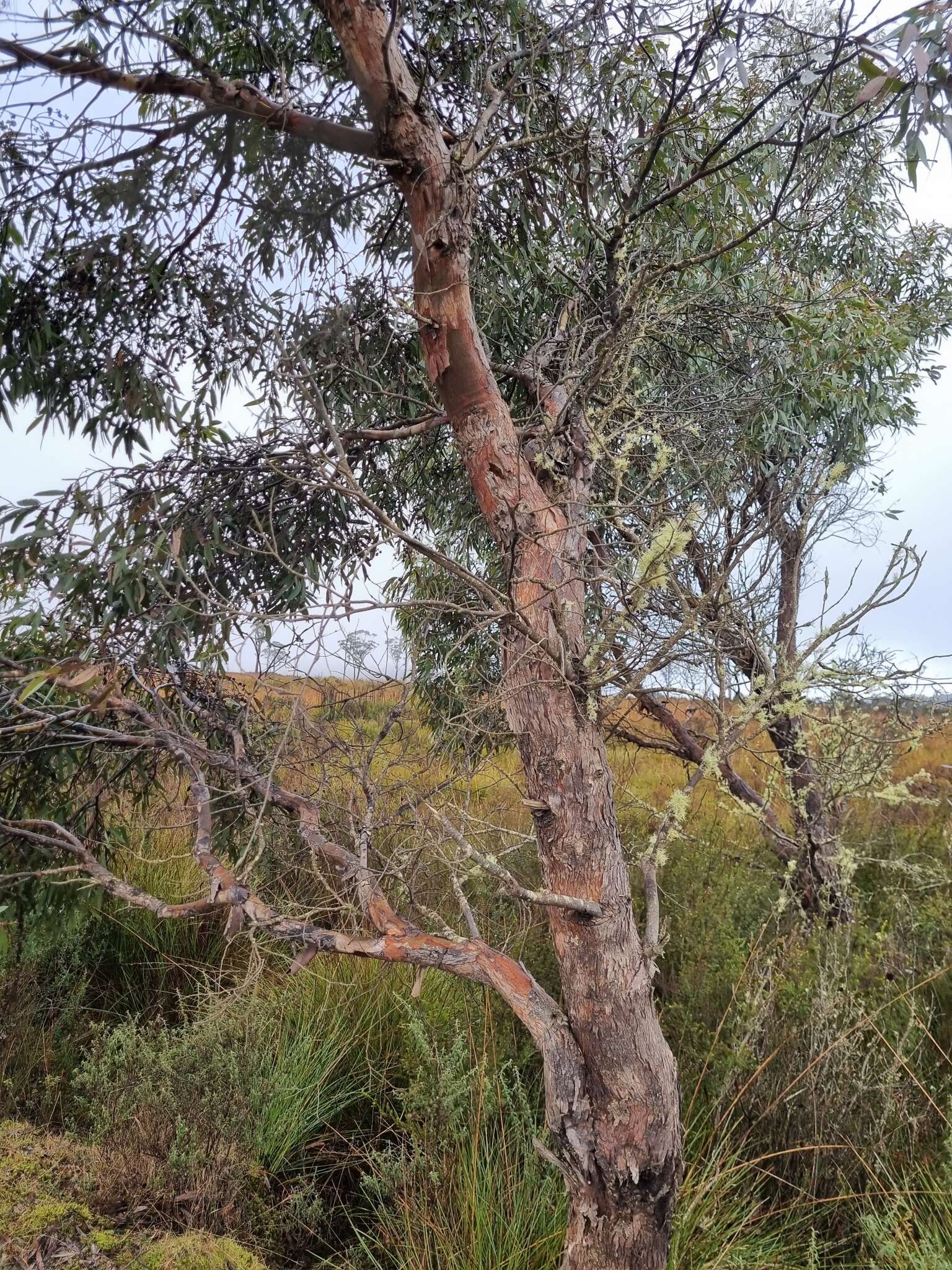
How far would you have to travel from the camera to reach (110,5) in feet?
7.82

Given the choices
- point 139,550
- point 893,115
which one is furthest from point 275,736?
point 893,115

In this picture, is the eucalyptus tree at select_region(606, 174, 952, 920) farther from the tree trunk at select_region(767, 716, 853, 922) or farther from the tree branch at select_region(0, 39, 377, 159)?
the tree branch at select_region(0, 39, 377, 159)

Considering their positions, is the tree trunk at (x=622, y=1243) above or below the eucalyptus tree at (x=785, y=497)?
below

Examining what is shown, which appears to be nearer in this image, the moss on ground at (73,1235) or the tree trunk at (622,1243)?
the tree trunk at (622,1243)

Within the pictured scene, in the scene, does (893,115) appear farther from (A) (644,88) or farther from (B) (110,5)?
(B) (110,5)

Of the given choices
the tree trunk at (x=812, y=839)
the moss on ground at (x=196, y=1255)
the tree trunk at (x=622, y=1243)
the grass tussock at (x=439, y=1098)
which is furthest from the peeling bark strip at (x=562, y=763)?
the moss on ground at (x=196, y=1255)

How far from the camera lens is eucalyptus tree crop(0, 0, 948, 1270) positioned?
6.84ft

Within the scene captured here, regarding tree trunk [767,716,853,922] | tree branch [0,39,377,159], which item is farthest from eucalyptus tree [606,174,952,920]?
tree branch [0,39,377,159]

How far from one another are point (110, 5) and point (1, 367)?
128cm

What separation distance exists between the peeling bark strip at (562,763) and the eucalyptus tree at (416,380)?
10 mm

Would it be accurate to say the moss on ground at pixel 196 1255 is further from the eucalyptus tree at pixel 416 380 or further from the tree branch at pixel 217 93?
the tree branch at pixel 217 93

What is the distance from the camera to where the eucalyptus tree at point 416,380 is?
2084mm

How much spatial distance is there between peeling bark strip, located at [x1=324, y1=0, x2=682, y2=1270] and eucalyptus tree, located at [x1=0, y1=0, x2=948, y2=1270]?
1 centimetres

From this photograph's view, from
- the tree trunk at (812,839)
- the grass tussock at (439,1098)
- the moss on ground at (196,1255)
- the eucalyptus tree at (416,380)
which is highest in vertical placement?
the eucalyptus tree at (416,380)
